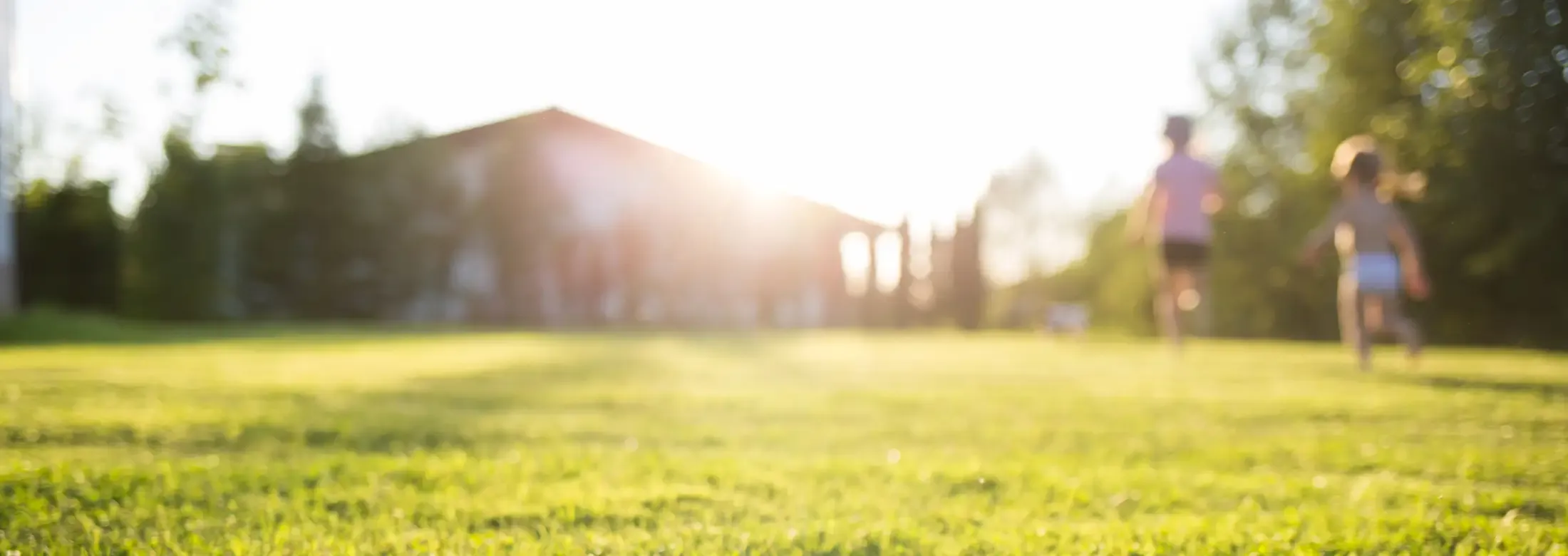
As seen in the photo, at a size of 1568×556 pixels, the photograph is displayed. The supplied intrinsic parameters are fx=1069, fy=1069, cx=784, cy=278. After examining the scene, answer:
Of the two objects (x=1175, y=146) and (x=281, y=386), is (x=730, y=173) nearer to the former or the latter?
(x=1175, y=146)

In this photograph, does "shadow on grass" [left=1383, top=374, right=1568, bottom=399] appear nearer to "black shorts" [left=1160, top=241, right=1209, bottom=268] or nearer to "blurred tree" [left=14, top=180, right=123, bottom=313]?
"black shorts" [left=1160, top=241, right=1209, bottom=268]

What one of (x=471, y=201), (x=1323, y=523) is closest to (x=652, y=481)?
(x=1323, y=523)

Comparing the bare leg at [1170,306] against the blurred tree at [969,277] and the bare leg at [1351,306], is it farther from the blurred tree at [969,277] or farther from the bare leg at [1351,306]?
the blurred tree at [969,277]

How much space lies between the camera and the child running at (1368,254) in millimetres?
6906

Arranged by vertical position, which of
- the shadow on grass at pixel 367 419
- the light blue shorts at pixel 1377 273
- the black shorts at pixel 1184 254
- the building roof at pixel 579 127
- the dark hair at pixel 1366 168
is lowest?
the shadow on grass at pixel 367 419

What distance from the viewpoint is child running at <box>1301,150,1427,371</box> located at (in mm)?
6906

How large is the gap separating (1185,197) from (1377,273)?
2.08 metres

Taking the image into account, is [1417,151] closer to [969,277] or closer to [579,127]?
[969,277]

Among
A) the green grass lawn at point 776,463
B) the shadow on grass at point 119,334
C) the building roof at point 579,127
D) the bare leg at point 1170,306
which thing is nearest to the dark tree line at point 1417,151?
the green grass lawn at point 776,463

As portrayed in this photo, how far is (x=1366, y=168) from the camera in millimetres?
7023

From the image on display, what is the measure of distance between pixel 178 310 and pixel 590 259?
834 cm

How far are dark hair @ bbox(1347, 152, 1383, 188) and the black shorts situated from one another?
71.9 inches

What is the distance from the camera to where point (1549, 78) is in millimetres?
4336

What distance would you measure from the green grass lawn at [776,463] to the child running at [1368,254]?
63 cm
